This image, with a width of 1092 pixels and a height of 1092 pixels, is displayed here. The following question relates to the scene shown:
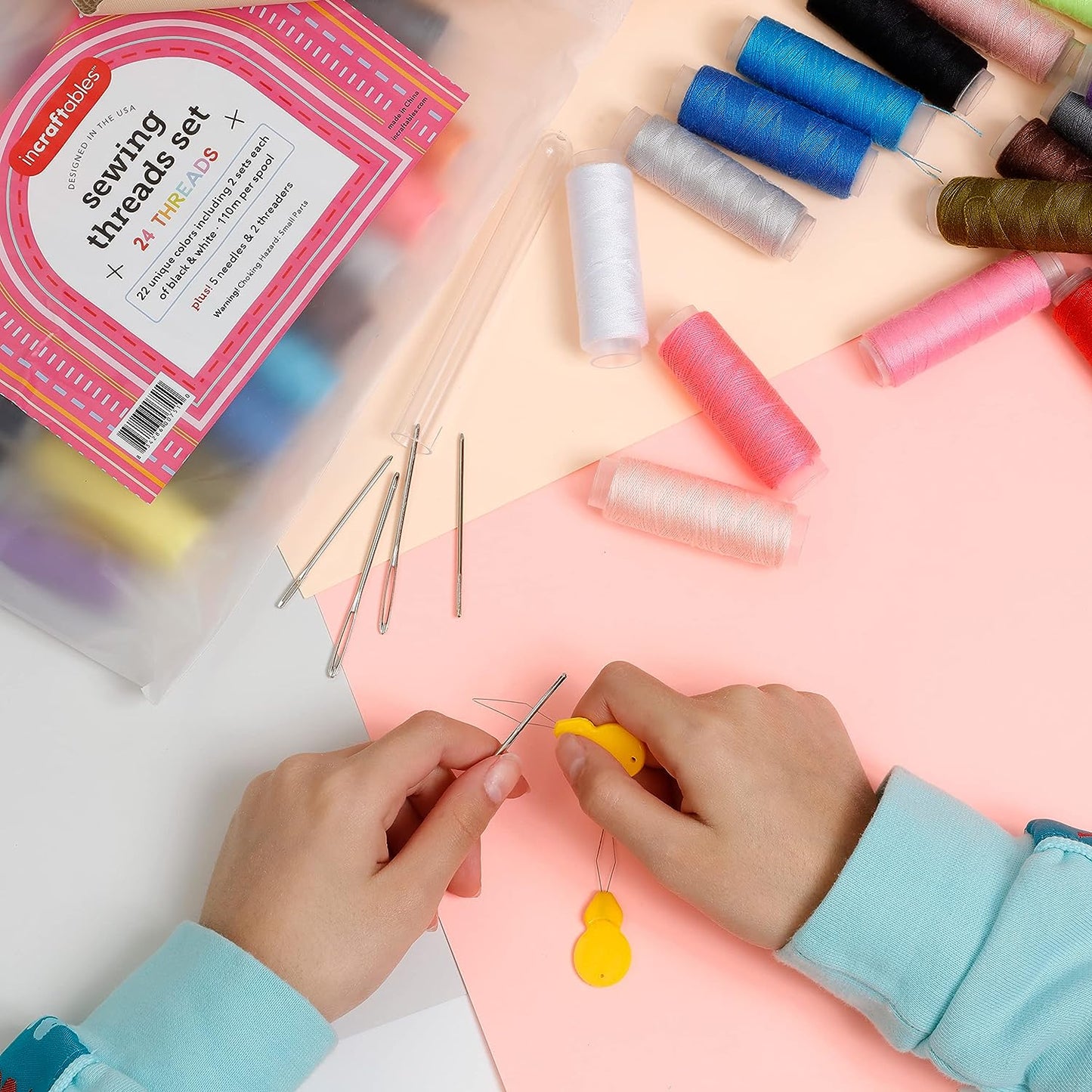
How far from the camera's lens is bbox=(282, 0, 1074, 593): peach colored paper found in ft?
4.63

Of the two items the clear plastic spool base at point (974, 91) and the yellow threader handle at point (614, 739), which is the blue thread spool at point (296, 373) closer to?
the yellow threader handle at point (614, 739)

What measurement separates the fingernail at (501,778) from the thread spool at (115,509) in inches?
19.5

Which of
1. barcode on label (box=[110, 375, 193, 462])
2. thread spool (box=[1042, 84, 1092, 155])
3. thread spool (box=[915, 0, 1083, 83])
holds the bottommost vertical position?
barcode on label (box=[110, 375, 193, 462])

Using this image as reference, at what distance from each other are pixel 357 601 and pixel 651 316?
1.82 feet

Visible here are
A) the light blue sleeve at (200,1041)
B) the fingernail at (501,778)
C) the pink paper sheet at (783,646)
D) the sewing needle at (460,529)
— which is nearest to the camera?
the light blue sleeve at (200,1041)

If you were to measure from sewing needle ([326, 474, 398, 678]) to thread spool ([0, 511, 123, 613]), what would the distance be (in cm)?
28

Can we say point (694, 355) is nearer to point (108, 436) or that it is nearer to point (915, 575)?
point (915, 575)

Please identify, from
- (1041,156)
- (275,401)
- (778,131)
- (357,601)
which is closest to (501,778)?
(357,601)

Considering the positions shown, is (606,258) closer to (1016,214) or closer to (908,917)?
(1016,214)

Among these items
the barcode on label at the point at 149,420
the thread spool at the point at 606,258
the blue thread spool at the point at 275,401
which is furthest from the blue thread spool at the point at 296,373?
the thread spool at the point at 606,258

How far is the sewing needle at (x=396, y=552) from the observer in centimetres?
138

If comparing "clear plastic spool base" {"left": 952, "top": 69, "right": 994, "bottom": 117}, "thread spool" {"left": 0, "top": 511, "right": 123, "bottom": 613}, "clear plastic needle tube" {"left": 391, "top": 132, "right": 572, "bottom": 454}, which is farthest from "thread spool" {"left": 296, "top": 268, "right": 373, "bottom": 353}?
"clear plastic spool base" {"left": 952, "top": 69, "right": 994, "bottom": 117}

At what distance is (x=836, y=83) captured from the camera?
1397mm

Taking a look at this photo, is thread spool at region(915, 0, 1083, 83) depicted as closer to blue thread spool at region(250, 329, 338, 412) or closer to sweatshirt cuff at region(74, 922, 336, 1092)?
blue thread spool at region(250, 329, 338, 412)
